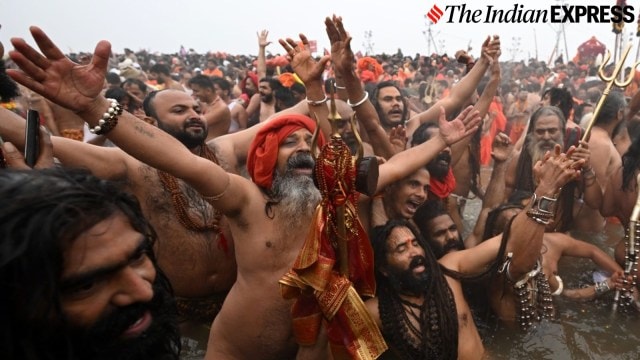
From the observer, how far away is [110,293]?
1234 mm

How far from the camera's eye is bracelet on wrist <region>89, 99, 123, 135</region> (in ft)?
6.07

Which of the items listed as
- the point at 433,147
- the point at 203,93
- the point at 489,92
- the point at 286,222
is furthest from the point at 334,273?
the point at 203,93

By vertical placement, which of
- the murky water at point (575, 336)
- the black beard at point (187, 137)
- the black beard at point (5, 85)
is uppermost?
the black beard at point (5, 85)

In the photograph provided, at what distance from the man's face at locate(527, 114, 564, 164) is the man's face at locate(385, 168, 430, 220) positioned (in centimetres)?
160

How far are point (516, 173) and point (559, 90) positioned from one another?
1702 mm

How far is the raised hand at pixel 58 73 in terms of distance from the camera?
1.66m

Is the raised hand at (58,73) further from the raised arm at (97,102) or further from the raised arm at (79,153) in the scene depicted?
the raised arm at (79,153)

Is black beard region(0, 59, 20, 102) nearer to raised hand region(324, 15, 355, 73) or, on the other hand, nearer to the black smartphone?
the black smartphone

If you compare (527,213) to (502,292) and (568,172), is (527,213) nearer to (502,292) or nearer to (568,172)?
(568,172)

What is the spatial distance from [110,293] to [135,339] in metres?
0.18

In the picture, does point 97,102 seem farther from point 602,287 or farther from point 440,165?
point 602,287

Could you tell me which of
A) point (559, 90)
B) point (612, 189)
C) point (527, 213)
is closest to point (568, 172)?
point (527, 213)

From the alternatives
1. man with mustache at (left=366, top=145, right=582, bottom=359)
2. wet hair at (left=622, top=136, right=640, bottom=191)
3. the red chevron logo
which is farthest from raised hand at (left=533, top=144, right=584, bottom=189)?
the red chevron logo

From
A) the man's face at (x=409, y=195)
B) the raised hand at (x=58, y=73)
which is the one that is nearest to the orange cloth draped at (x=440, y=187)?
the man's face at (x=409, y=195)
